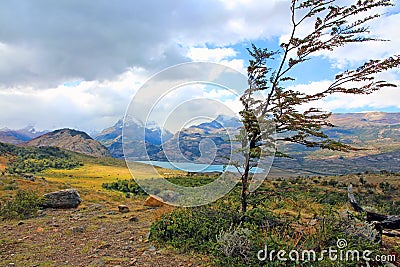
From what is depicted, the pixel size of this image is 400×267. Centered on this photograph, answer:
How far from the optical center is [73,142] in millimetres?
147500

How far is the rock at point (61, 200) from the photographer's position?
1299 cm

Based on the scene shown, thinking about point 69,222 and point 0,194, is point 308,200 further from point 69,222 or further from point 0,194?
point 0,194

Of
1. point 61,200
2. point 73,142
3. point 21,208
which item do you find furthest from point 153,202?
point 73,142

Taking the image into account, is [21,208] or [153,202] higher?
[153,202]

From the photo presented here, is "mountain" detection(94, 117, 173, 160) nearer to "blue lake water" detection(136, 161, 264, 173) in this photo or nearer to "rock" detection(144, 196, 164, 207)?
"blue lake water" detection(136, 161, 264, 173)

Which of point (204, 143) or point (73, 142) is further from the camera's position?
point (73, 142)

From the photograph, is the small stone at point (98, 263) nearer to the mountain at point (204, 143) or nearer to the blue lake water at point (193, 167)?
the blue lake water at point (193, 167)

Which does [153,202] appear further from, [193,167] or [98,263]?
[193,167]

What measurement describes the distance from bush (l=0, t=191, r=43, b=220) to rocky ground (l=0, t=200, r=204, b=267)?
449mm

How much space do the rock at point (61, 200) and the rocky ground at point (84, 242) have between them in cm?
152

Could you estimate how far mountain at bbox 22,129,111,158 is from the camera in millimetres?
138625

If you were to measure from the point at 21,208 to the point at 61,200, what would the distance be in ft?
6.66

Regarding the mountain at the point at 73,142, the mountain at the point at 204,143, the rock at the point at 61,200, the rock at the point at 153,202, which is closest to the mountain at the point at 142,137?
the mountain at the point at 204,143

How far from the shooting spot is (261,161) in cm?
694
